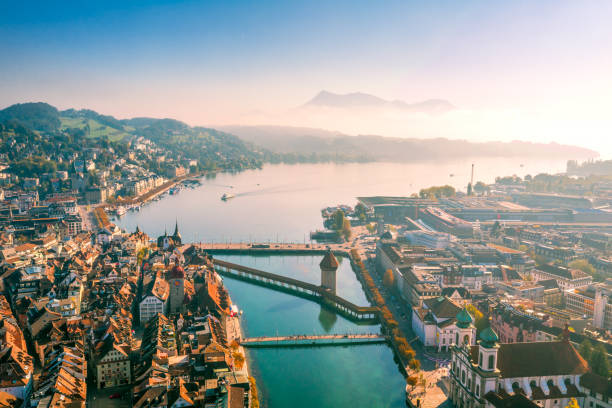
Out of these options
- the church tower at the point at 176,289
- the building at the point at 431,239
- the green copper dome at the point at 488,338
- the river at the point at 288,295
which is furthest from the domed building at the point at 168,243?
the green copper dome at the point at 488,338

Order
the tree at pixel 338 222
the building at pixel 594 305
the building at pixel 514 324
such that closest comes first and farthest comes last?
the building at pixel 514 324 → the building at pixel 594 305 → the tree at pixel 338 222

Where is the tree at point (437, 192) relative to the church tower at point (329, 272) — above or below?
above

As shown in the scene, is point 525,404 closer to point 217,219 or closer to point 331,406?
point 331,406

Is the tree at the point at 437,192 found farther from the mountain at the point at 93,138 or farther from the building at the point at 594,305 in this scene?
the mountain at the point at 93,138

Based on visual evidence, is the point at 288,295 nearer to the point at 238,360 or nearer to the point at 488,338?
the point at 238,360

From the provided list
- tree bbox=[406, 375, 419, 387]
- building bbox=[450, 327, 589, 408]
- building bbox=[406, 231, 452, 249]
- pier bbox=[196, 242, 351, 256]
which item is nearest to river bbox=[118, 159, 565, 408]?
tree bbox=[406, 375, 419, 387]

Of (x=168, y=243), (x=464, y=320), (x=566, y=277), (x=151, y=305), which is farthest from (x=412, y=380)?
(x=168, y=243)
